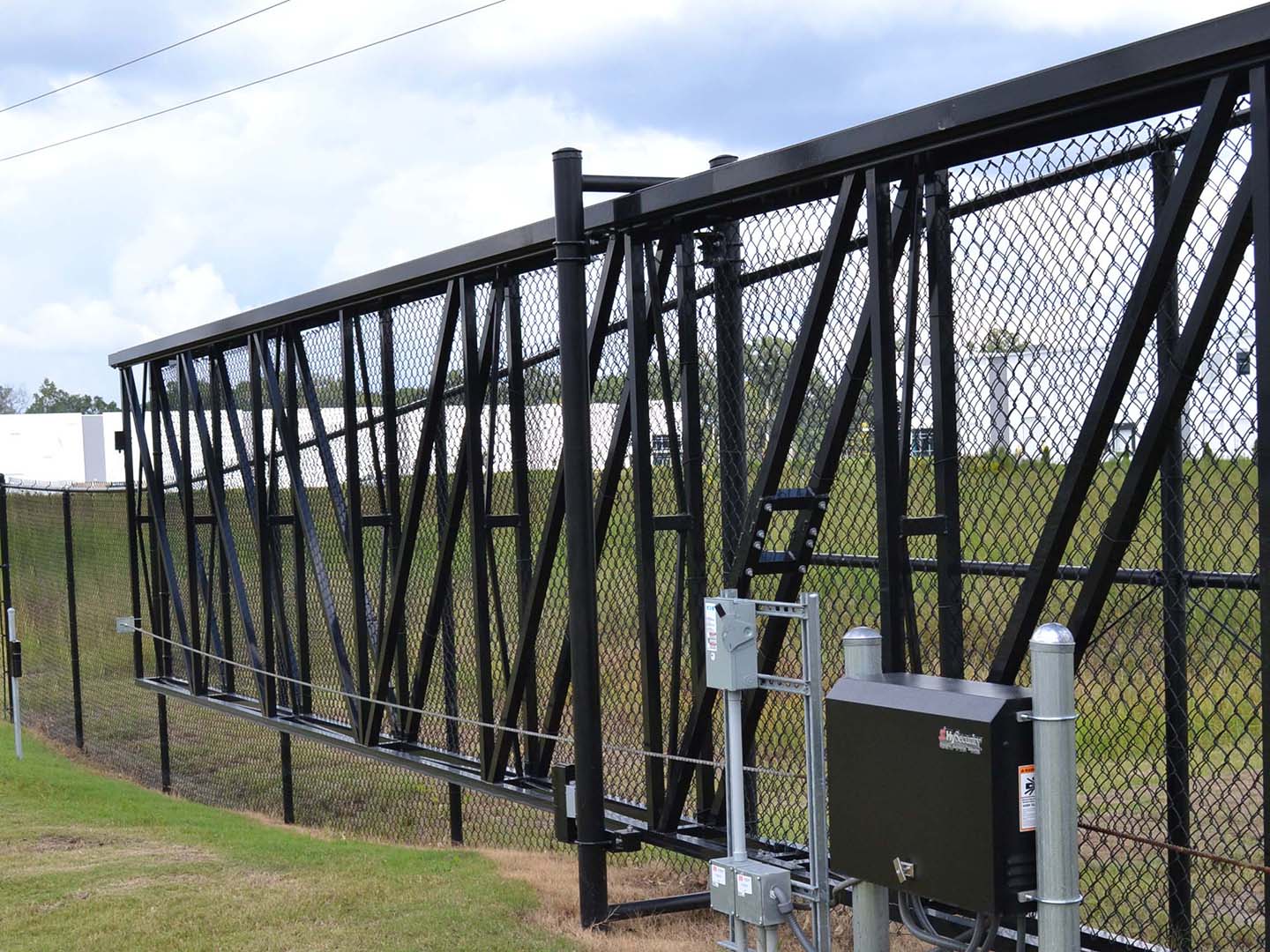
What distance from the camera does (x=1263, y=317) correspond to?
3.77 m

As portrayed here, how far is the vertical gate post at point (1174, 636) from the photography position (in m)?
4.47

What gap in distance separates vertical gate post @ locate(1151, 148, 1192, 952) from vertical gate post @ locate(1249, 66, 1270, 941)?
0.58m

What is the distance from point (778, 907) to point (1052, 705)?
153cm

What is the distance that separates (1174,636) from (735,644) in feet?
4.51

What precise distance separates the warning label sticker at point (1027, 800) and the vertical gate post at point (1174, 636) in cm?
125

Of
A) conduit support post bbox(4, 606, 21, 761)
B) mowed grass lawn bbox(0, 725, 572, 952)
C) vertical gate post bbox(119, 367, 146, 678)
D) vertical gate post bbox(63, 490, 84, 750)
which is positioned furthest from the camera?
vertical gate post bbox(63, 490, 84, 750)


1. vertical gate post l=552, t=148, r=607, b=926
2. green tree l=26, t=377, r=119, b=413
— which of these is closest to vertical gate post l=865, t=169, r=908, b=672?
vertical gate post l=552, t=148, r=607, b=926

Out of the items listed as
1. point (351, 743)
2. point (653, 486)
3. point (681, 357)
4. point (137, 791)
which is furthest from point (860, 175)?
point (137, 791)

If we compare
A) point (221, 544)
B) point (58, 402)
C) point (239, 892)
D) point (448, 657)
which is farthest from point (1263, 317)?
point (58, 402)

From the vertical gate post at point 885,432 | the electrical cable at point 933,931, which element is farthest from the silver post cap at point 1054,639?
the vertical gate post at point 885,432

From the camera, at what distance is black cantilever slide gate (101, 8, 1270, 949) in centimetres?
425

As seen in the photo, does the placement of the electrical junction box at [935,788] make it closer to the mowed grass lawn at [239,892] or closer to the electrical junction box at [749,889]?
the electrical junction box at [749,889]

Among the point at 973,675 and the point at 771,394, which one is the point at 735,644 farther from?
the point at 973,675

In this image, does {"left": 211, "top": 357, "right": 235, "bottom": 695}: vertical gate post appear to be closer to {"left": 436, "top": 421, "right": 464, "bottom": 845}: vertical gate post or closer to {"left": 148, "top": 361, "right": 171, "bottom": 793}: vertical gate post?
{"left": 148, "top": 361, "right": 171, "bottom": 793}: vertical gate post
